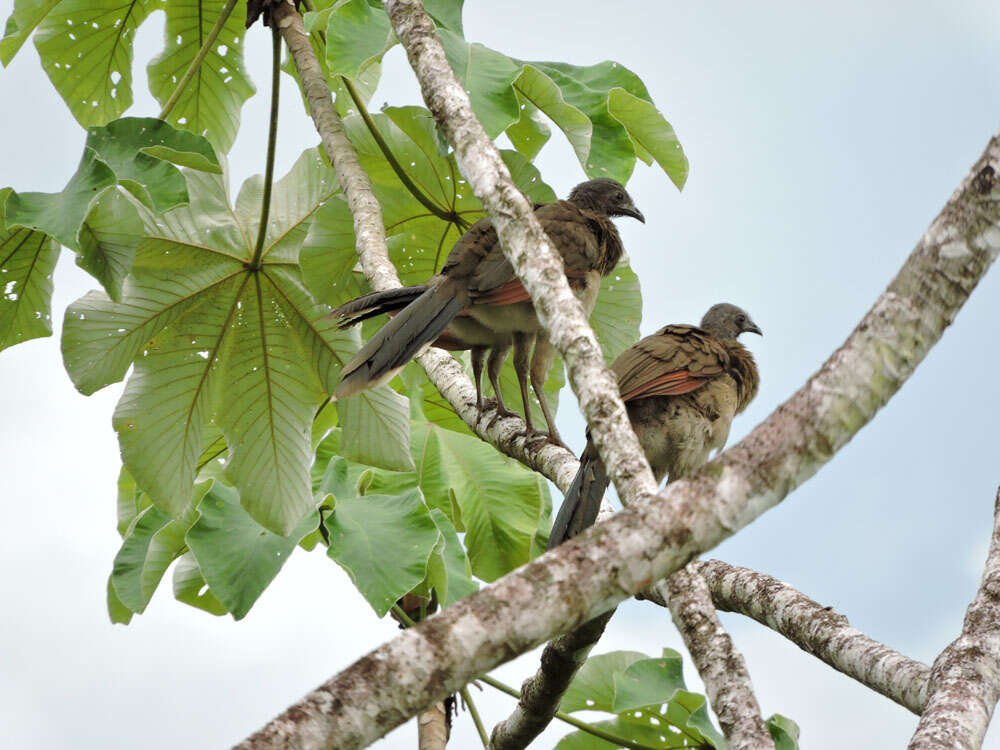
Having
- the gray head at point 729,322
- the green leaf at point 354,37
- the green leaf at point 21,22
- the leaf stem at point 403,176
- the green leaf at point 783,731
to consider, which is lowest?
the green leaf at point 783,731

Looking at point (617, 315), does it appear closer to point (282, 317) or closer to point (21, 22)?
point (282, 317)

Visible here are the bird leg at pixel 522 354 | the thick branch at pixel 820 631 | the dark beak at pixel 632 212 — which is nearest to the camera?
the thick branch at pixel 820 631

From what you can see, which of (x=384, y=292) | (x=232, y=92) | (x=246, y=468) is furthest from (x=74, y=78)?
(x=384, y=292)

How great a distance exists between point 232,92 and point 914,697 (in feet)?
14.4

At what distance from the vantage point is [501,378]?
4832mm

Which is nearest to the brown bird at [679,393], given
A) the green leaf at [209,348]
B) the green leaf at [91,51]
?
the green leaf at [209,348]

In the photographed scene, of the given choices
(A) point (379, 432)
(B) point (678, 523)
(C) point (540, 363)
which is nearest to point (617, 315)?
(C) point (540, 363)

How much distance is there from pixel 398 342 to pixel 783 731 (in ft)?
5.60

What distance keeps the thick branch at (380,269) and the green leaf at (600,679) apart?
2.83 feet

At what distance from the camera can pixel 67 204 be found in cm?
321

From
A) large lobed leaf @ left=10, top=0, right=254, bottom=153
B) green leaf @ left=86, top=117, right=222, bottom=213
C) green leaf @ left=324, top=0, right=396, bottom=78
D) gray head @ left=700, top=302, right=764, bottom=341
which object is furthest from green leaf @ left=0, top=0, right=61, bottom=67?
gray head @ left=700, top=302, right=764, bottom=341

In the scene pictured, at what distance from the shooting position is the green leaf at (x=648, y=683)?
136 inches

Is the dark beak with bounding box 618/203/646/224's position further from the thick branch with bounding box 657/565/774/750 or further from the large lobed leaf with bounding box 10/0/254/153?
the thick branch with bounding box 657/565/774/750

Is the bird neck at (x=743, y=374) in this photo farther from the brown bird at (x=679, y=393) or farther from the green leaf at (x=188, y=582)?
the green leaf at (x=188, y=582)
